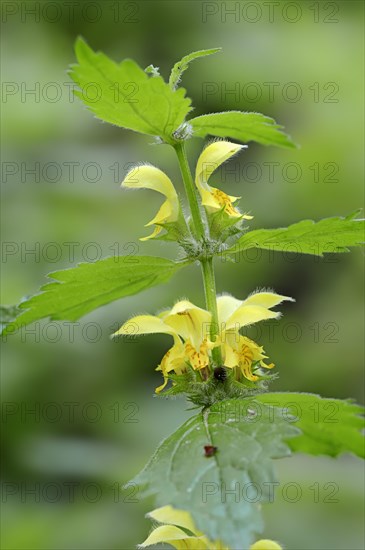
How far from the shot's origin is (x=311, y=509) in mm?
2602

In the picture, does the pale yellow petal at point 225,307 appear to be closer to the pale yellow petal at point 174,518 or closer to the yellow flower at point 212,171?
the yellow flower at point 212,171

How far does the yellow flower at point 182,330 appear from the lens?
1035 mm

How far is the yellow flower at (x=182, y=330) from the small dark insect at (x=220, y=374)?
2 centimetres

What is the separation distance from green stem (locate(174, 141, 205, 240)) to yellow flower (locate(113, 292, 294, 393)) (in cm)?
9

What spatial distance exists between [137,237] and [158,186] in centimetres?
247

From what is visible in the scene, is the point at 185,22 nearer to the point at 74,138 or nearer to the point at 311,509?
the point at 74,138

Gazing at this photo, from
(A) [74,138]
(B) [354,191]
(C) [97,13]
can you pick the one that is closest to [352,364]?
(B) [354,191]

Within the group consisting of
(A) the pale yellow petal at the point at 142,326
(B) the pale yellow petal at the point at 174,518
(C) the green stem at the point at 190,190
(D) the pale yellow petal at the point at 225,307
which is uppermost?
(C) the green stem at the point at 190,190

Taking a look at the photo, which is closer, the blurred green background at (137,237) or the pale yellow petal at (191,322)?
the pale yellow petal at (191,322)

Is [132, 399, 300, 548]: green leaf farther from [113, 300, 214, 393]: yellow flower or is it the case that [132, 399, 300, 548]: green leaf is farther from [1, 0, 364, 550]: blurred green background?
[1, 0, 364, 550]: blurred green background

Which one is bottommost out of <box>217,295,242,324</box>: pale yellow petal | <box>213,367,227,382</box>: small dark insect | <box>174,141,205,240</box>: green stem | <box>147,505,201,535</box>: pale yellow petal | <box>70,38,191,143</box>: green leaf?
<box>147,505,201,535</box>: pale yellow petal

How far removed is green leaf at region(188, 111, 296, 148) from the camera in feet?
3.03

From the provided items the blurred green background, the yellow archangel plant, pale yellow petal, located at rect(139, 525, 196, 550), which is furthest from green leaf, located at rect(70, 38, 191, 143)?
the blurred green background

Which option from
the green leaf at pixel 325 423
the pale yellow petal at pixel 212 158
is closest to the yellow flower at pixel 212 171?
the pale yellow petal at pixel 212 158
